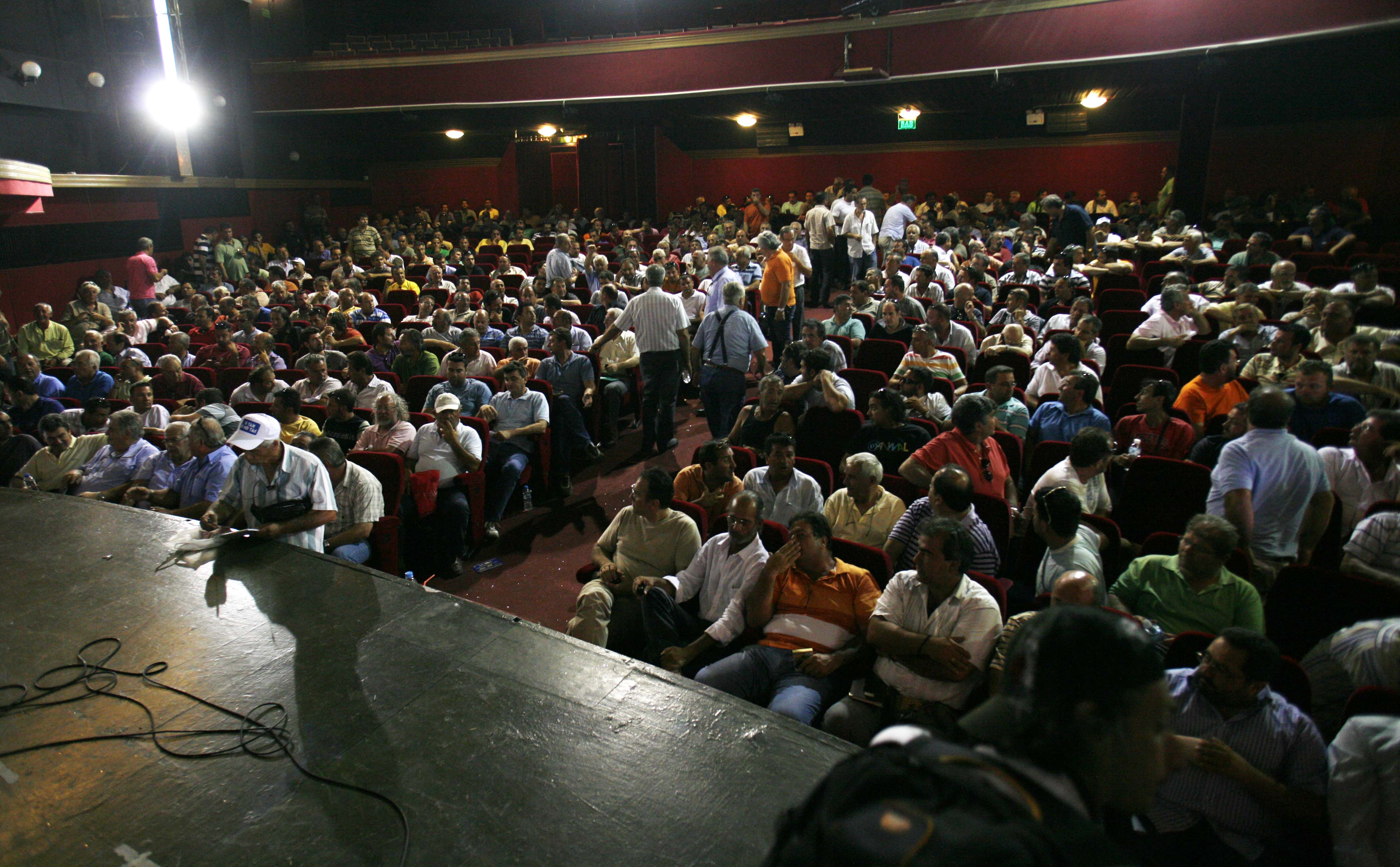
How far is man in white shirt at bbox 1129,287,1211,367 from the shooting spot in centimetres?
564

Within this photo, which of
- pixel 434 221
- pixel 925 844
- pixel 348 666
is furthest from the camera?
pixel 434 221

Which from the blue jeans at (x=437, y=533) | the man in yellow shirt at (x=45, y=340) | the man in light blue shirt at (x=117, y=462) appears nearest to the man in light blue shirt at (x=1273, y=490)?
the blue jeans at (x=437, y=533)

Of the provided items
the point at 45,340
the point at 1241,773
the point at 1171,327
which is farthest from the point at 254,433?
the point at 45,340

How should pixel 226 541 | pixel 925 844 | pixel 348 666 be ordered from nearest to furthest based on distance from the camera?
pixel 925 844, pixel 348 666, pixel 226 541

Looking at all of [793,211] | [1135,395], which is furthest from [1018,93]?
[1135,395]

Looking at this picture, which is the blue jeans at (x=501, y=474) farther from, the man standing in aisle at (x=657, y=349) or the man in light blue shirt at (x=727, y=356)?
the man in light blue shirt at (x=727, y=356)

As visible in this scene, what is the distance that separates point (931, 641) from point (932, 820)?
1.88 metres

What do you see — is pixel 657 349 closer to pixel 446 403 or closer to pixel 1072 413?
pixel 446 403

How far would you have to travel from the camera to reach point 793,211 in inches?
577

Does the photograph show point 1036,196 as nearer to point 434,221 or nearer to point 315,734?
point 434,221

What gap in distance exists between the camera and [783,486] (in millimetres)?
3803

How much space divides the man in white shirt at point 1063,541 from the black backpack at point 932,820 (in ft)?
7.13

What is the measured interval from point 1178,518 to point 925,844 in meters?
3.39

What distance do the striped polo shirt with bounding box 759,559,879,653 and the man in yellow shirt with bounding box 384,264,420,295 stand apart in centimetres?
761
